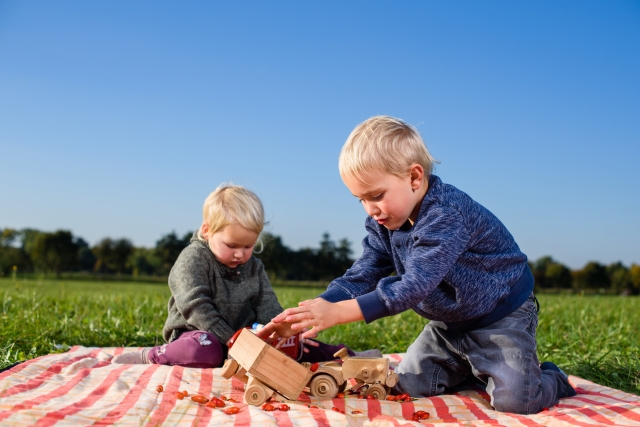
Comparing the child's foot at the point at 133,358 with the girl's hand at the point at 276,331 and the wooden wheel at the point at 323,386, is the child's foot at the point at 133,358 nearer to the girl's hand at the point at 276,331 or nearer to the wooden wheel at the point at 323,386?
the girl's hand at the point at 276,331

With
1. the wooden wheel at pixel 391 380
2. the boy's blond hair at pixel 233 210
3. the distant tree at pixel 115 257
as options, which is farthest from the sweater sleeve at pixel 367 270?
the distant tree at pixel 115 257

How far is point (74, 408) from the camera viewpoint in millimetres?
2488

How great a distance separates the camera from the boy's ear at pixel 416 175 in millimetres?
2934

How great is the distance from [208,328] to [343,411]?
1.52m

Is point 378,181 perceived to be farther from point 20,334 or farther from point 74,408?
point 20,334

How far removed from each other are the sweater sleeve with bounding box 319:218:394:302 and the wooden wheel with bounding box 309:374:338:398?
1.77 feet

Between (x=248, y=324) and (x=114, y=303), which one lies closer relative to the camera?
(x=248, y=324)

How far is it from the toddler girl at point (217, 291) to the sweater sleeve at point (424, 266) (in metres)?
1.42

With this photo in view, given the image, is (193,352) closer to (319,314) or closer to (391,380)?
(391,380)

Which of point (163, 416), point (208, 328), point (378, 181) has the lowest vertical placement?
point (163, 416)

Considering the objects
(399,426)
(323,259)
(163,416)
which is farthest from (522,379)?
(323,259)

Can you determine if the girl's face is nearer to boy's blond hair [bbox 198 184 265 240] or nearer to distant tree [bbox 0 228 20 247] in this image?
boy's blond hair [bbox 198 184 265 240]

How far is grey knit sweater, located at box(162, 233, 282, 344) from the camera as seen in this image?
13.1 feet

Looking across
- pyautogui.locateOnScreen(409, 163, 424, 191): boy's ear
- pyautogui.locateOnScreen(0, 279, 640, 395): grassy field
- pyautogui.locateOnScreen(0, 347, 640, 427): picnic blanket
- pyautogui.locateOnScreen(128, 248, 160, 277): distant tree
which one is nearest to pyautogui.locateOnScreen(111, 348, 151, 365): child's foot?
pyautogui.locateOnScreen(0, 347, 640, 427): picnic blanket
